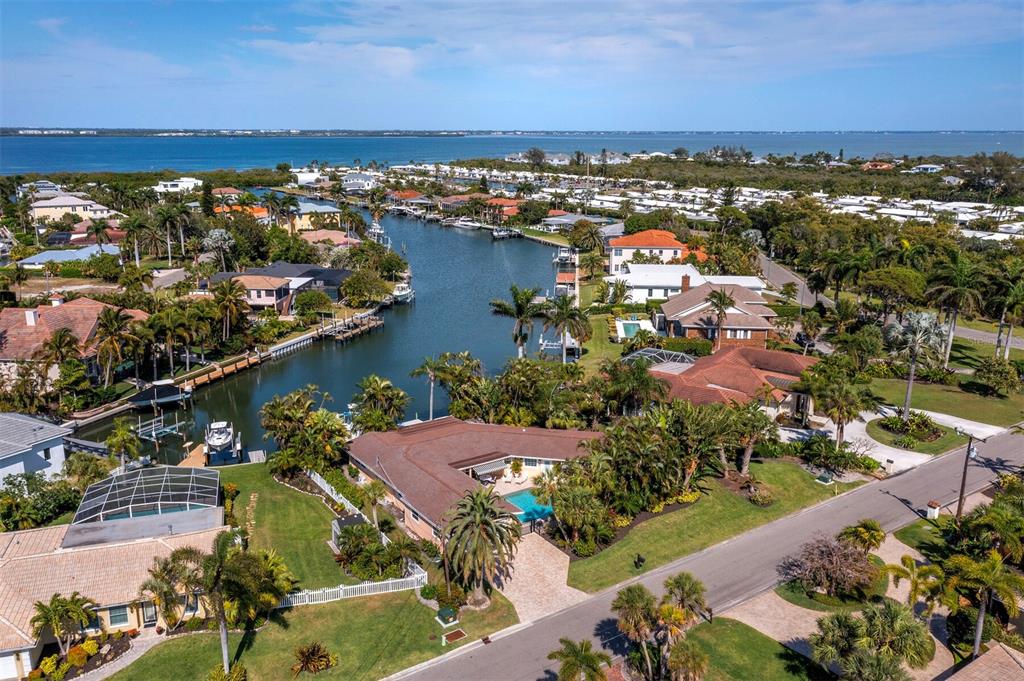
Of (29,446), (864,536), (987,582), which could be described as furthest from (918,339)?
(29,446)

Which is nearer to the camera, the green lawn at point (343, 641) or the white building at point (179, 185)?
the green lawn at point (343, 641)

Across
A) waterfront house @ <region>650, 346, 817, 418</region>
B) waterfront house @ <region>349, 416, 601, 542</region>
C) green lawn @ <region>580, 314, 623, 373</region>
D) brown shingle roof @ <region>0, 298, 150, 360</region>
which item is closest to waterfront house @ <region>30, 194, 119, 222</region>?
brown shingle roof @ <region>0, 298, 150, 360</region>

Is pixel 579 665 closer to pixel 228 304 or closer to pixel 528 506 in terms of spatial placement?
pixel 528 506

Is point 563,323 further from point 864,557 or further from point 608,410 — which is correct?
point 864,557

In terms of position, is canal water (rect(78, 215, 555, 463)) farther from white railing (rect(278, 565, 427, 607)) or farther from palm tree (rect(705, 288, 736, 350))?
white railing (rect(278, 565, 427, 607))

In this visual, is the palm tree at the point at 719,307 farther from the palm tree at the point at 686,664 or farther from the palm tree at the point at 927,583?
the palm tree at the point at 686,664

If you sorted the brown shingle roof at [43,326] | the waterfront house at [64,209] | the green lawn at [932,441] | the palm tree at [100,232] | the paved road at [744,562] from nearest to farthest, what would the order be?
the paved road at [744,562], the green lawn at [932,441], the brown shingle roof at [43,326], the palm tree at [100,232], the waterfront house at [64,209]

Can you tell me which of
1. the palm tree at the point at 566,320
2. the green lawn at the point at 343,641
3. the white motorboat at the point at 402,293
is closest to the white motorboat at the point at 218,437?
the green lawn at the point at 343,641
